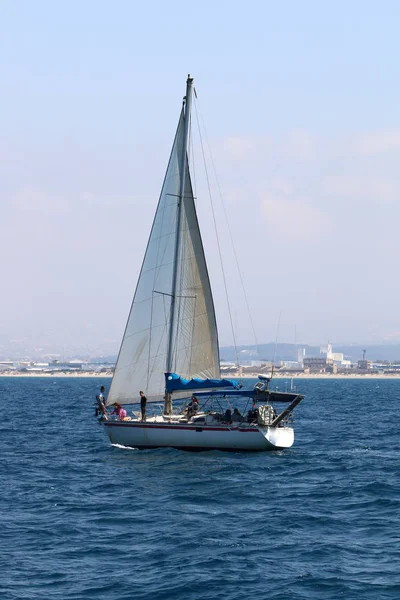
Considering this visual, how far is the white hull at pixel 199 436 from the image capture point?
40.3m

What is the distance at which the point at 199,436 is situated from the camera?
132 ft

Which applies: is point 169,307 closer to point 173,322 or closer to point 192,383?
point 173,322

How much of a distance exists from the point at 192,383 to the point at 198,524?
593 inches

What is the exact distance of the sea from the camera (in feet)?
Answer: 67.1

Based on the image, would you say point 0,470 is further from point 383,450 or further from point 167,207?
point 383,450

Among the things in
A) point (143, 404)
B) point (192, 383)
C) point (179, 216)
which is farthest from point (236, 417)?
point (179, 216)

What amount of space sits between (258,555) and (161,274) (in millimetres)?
21272

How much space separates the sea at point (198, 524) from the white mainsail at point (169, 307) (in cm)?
342

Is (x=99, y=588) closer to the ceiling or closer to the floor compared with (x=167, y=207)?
closer to the floor

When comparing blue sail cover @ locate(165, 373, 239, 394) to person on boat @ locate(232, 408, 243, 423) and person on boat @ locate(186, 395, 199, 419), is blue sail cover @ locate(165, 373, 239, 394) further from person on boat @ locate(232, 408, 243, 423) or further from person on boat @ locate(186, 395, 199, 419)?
person on boat @ locate(232, 408, 243, 423)

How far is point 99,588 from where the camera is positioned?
65.6 ft

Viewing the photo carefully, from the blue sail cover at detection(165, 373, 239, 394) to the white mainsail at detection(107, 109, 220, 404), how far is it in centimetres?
105

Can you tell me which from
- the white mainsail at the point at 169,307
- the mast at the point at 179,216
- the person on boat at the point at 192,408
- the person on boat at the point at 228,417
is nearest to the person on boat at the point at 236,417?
the person on boat at the point at 228,417

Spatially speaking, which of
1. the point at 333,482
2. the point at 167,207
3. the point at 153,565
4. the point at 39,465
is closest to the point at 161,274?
the point at 167,207
